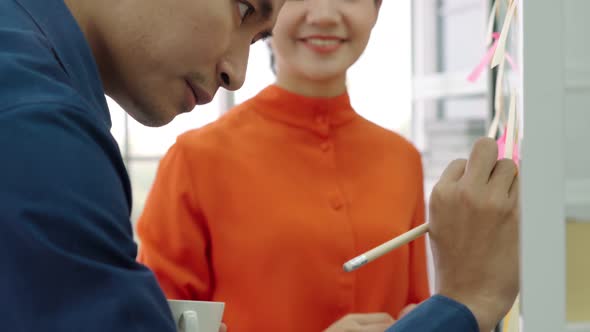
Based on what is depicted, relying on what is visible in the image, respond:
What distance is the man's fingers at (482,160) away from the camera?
71 cm

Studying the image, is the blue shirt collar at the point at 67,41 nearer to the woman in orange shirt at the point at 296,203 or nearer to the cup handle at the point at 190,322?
the cup handle at the point at 190,322

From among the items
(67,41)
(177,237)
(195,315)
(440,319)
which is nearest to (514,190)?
(440,319)

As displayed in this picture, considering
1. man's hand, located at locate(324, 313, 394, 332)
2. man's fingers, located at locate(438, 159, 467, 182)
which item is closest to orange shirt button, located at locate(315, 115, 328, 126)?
man's hand, located at locate(324, 313, 394, 332)

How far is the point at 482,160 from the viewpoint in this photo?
711mm

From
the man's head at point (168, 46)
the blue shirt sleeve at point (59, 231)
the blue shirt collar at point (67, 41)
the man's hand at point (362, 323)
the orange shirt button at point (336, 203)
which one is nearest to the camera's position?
the blue shirt sleeve at point (59, 231)

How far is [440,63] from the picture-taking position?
3.95 meters

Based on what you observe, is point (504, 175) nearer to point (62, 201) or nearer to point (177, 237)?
point (62, 201)

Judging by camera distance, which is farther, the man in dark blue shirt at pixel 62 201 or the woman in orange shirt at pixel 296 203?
the woman in orange shirt at pixel 296 203

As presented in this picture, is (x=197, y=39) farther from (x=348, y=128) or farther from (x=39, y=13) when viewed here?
(x=348, y=128)

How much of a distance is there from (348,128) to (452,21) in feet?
9.26

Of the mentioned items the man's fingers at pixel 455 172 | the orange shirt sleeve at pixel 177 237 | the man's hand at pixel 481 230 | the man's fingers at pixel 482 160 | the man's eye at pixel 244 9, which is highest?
the man's eye at pixel 244 9

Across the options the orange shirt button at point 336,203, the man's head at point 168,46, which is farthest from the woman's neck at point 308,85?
the man's head at point 168,46

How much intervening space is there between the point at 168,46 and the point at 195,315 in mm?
286

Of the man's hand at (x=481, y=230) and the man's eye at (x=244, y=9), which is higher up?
the man's eye at (x=244, y=9)
